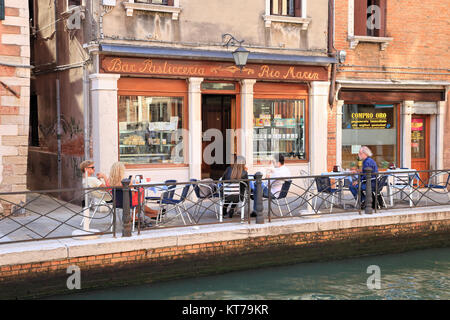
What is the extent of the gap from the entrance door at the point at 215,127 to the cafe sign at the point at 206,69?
34.8 inches

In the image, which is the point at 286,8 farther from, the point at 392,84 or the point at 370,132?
the point at 370,132

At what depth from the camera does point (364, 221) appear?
400 inches

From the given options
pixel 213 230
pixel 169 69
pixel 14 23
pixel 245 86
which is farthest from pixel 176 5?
pixel 213 230

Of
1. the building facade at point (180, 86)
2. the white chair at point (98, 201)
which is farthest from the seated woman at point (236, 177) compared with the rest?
the building facade at point (180, 86)

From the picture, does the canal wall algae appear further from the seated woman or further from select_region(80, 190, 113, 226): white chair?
select_region(80, 190, 113, 226): white chair

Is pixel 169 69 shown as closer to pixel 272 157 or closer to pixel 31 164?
pixel 272 157

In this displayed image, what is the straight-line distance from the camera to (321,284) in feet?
28.8

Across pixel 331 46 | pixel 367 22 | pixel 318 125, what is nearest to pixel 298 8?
pixel 331 46

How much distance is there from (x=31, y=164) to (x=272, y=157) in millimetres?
6625

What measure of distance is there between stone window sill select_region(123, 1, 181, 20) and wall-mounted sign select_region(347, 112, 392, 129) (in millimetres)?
5371

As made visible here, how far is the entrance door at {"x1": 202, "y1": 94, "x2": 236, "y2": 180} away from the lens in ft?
44.1

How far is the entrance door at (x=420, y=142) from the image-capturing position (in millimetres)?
15336

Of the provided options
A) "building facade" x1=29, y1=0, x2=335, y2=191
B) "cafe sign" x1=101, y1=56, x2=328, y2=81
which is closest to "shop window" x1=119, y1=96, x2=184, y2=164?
"building facade" x1=29, y1=0, x2=335, y2=191

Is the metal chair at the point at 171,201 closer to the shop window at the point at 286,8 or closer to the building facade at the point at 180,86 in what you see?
the building facade at the point at 180,86
